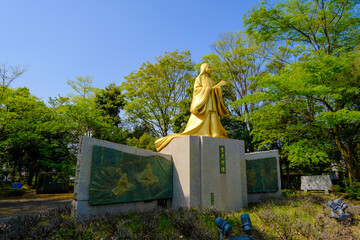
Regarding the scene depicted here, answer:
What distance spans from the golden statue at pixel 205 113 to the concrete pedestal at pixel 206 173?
1.69 feet

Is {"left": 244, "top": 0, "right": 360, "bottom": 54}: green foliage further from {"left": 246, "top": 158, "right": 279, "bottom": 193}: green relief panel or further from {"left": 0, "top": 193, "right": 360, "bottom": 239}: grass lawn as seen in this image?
{"left": 0, "top": 193, "right": 360, "bottom": 239}: grass lawn

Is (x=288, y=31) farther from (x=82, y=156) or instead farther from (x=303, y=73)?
(x=82, y=156)

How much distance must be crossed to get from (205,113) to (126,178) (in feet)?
12.6

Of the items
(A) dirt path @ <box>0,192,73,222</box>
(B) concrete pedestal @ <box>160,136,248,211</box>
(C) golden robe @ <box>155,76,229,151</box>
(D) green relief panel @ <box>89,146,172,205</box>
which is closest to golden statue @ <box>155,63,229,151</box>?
(C) golden robe @ <box>155,76,229,151</box>

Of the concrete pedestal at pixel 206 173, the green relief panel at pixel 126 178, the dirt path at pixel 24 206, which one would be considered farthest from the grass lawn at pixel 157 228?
the dirt path at pixel 24 206

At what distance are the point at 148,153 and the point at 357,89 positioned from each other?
28.4 ft

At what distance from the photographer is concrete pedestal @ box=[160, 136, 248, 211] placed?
709 cm

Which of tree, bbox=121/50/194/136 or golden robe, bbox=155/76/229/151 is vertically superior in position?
tree, bbox=121/50/194/136

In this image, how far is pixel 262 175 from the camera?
31.1 ft

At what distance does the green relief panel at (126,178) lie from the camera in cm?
560

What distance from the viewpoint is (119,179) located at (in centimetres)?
598

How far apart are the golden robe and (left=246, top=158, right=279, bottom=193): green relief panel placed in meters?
2.00

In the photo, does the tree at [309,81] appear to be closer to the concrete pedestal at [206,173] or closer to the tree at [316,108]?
the tree at [316,108]

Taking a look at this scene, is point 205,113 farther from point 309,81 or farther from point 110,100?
point 110,100
